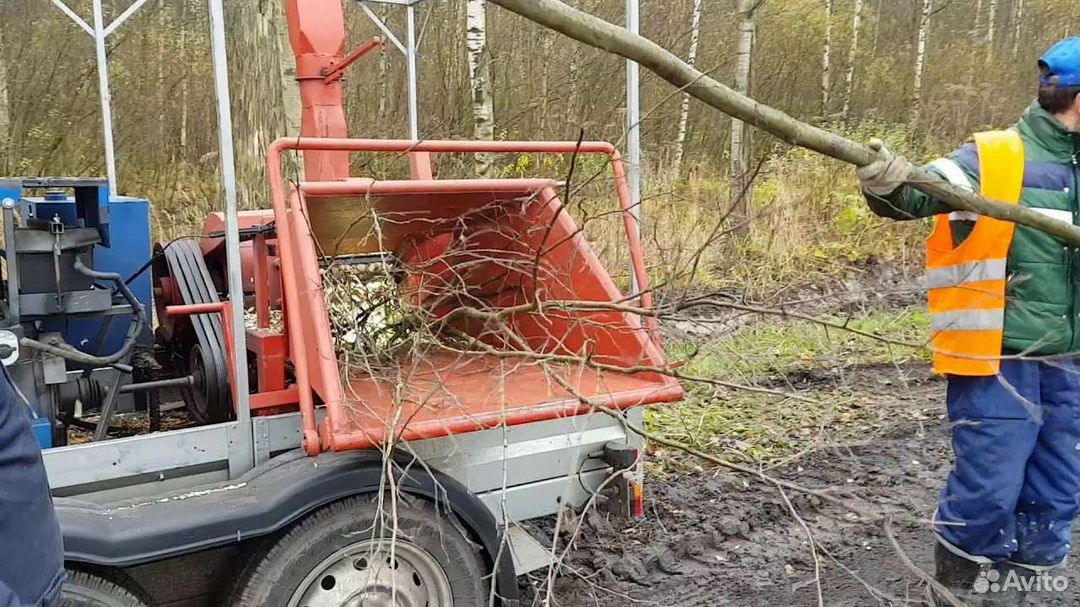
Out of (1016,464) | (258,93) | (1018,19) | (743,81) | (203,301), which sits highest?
(1018,19)

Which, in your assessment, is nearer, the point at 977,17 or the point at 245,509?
the point at 245,509

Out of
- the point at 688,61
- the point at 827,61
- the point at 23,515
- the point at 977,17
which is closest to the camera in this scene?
the point at 23,515

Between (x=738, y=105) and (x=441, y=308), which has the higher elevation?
(x=738, y=105)

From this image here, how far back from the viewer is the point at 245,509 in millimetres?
2504

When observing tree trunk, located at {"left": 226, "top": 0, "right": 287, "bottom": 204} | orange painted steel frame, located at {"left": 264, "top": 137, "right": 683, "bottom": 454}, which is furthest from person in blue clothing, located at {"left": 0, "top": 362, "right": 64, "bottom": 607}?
tree trunk, located at {"left": 226, "top": 0, "right": 287, "bottom": 204}

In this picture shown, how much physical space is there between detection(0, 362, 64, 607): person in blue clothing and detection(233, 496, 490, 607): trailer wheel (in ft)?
3.48

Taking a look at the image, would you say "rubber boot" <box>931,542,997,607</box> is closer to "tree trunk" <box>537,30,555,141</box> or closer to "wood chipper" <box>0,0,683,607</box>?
"wood chipper" <box>0,0,683,607</box>

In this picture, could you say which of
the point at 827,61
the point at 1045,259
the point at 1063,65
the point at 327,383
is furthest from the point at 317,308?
the point at 827,61

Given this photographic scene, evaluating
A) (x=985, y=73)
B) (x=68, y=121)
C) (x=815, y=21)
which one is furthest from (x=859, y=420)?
(x=985, y=73)

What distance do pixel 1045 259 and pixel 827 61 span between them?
602 inches

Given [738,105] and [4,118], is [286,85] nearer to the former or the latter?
[4,118]

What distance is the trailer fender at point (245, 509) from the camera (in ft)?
7.70

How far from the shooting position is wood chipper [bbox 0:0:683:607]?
2.56 m

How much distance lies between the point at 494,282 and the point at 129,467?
5.55 feet
